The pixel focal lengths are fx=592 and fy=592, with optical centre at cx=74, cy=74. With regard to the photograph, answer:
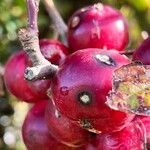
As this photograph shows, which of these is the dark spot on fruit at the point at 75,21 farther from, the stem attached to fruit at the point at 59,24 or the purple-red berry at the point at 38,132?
the purple-red berry at the point at 38,132

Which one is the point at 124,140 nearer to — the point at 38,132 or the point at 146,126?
the point at 146,126

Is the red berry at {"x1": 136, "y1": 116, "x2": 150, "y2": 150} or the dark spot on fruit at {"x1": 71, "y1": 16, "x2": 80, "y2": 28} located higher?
the dark spot on fruit at {"x1": 71, "y1": 16, "x2": 80, "y2": 28}

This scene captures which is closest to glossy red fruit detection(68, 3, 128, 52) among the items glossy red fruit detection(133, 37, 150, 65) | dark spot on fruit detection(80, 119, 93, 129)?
glossy red fruit detection(133, 37, 150, 65)

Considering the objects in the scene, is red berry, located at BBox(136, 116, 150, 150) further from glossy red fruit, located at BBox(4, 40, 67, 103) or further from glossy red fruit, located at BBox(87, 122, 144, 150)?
glossy red fruit, located at BBox(4, 40, 67, 103)

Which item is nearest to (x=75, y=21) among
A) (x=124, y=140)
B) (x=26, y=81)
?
(x=26, y=81)

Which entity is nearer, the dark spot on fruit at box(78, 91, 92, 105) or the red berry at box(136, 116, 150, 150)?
the dark spot on fruit at box(78, 91, 92, 105)

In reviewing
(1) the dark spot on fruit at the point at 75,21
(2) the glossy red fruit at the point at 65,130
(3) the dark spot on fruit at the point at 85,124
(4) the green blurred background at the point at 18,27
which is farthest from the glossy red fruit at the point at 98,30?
(4) the green blurred background at the point at 18,27

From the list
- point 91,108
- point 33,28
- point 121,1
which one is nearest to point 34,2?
point 33,28
